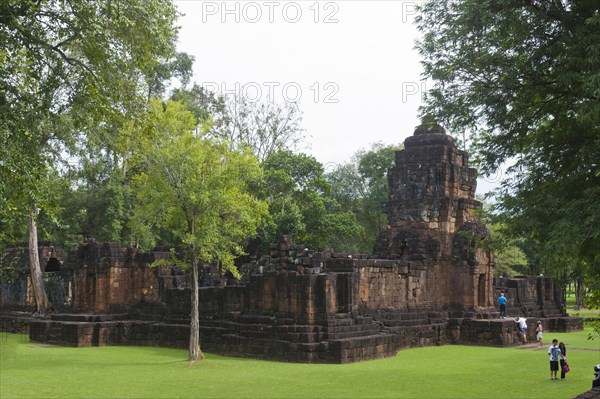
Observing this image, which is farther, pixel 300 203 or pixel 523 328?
pixel 300 203

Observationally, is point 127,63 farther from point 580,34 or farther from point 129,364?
point 129,364

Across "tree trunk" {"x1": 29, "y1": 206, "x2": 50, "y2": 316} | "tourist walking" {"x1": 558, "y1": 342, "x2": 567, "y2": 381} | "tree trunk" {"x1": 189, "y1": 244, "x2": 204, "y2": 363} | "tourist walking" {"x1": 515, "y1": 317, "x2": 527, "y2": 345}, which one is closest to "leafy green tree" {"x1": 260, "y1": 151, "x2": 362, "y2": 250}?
"tree trunk" {"x1": 29, "y1": 206, "x2": 50, "y2": 316}

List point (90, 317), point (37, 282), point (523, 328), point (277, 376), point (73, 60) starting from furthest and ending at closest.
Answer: point (37, 282), point (523, 328), point (90, 317), point (277, 376), point (73, 60)

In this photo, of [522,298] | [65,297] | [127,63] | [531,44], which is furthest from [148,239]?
[531,44]

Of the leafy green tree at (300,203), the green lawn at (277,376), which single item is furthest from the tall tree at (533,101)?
the leafy green tree at (300,203)

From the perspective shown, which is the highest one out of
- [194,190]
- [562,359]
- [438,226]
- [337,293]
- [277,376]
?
[194,190]

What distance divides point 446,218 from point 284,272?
9.25 m

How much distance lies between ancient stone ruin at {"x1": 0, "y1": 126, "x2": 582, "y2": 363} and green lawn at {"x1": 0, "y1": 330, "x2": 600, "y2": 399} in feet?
4.14

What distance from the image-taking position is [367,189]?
2228 inches

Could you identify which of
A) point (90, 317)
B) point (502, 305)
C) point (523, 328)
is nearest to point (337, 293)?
point (523, 328)

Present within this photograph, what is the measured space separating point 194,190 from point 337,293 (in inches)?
207

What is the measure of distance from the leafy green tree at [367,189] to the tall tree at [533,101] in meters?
36.8

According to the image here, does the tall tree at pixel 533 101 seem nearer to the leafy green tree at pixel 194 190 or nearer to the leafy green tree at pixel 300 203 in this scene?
the leafy green tree at pixel 194 190

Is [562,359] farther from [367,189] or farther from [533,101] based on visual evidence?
[367,189]
